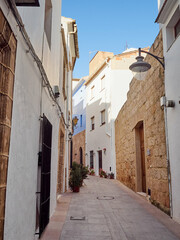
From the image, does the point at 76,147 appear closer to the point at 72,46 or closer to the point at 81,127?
the point at 81,127

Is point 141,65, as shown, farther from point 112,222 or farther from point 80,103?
point 80,103

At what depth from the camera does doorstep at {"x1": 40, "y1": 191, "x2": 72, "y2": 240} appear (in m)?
3.87

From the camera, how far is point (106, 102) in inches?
624

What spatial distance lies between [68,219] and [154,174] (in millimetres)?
2585

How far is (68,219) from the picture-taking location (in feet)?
16.2

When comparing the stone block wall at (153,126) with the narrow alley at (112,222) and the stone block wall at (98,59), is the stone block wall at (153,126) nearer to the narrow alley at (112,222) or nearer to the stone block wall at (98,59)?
the narrow alley at (112,222)

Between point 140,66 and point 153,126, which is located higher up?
point 140,66

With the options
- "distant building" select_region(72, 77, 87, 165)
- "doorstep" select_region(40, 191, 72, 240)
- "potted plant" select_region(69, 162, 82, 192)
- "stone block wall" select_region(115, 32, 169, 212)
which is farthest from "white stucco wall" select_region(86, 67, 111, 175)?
"doorstep" select_region(40, 191, 72, 240)

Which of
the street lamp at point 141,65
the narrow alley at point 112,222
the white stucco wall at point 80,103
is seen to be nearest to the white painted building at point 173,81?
the street lamp at point 141,65

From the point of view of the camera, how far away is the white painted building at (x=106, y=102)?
15016 millimetres

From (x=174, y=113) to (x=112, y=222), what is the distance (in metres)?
2.51

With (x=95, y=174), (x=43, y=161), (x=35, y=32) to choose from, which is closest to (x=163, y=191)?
(x=43, y=161)

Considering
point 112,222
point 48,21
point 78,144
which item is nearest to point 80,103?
point 78,144

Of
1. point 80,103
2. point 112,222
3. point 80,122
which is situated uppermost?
point 80,103
